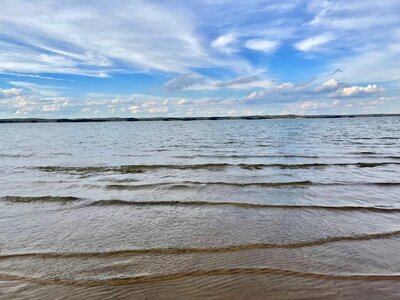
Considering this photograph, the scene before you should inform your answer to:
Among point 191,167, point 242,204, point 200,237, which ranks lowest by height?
point 191,167

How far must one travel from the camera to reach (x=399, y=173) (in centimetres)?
1900

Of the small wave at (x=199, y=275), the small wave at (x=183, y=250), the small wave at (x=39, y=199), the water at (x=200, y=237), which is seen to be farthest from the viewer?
the small wave at (x=39, y=199)

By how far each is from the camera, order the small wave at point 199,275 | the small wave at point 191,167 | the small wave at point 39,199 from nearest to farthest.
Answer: the small wave at point 199,275 → the small wave at point 39,199 → the small wave at point 191,167

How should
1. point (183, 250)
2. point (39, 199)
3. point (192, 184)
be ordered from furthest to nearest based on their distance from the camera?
point (192, 184) < point (39, 199) < point (183, 250)

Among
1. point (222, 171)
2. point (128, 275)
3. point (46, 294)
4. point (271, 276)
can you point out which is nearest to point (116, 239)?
point (128, 275)

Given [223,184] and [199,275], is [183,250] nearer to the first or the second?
[199,275]

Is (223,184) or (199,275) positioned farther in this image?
(223,184)

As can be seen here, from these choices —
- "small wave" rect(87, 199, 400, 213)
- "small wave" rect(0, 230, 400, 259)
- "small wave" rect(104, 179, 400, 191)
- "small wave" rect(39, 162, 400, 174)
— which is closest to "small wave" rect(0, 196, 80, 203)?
"small wave" rect(87, 199, 400, 213)

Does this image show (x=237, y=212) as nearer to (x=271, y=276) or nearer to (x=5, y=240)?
(x=271, y=276)

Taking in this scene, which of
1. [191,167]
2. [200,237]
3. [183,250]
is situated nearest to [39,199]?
[200,237]

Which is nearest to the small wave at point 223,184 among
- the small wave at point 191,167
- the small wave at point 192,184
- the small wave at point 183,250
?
the small wave at point 192,184

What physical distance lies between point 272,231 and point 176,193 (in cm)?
594

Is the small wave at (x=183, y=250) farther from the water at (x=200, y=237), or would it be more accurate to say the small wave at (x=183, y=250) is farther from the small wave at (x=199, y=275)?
the small wave at (x=199, y=275)

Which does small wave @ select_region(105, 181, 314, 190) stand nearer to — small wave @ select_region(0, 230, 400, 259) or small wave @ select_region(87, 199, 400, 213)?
small wave @ select_region(87, 199, 400, 213)
